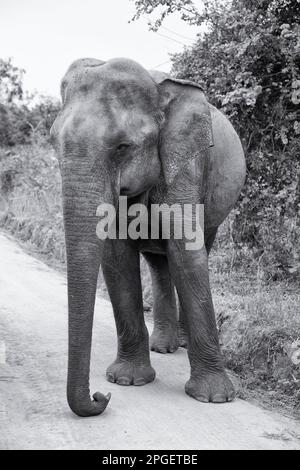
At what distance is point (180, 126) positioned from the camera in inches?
191

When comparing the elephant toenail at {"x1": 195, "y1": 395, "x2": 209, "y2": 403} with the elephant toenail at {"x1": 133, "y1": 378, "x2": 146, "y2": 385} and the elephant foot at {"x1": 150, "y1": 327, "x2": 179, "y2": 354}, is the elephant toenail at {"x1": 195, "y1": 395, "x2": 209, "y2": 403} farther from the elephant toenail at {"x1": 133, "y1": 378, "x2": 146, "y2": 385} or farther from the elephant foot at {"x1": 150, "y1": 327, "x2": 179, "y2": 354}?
the elephant foot at {"x1": 150, "y1": 327, "x2": 179, "y2": 354}

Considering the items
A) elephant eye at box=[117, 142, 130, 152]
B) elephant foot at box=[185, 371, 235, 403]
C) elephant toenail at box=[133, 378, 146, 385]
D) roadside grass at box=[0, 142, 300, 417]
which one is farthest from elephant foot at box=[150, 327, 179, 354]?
elephant eye at box=[117, 142, 130, 152]

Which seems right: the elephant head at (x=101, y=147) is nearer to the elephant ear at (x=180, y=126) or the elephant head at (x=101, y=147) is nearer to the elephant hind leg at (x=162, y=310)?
the elephant ear at (x=180, y=126)

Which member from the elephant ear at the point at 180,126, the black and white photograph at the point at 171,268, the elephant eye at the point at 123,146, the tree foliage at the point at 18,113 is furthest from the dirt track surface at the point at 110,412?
the tree foliage at the point at 18,113

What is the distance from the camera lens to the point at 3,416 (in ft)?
14.4

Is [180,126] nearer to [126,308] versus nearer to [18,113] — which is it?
[126,308]

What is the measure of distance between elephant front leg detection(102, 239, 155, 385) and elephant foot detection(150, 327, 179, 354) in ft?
2.86

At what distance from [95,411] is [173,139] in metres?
1.97

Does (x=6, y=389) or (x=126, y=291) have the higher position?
(x=126, y=291)

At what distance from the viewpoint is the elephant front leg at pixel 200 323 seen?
483 centimetres

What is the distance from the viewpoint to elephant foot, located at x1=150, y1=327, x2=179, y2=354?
20.2ft

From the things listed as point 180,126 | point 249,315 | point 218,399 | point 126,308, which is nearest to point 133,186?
point 180,126

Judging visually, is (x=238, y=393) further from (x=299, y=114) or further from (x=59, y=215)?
(x=59, y=215)
